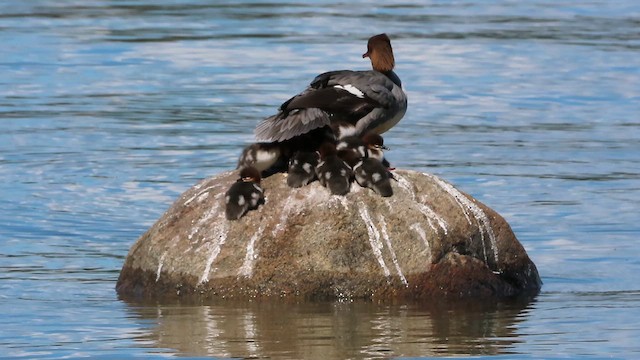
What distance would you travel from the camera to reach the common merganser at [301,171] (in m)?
9.78

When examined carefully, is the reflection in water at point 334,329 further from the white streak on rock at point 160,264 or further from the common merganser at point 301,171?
the common merganser at point 301,171

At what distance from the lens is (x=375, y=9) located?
27312 mm

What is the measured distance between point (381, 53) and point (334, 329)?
10.1ft

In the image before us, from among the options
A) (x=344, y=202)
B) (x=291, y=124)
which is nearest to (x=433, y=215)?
(x=344, y=202)

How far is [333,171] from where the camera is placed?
969 centimetres

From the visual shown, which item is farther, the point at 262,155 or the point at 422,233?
the point at 262,155

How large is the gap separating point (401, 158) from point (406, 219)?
19.2 feet

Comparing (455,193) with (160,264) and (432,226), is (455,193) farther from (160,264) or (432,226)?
(160,264)

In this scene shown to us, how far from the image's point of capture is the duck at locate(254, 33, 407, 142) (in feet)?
32.7

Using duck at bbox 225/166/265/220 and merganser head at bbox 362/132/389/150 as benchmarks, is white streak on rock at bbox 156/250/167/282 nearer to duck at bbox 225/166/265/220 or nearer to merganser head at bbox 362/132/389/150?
duck at bbox 225/166/265/220

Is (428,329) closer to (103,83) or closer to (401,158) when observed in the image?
(401,158)

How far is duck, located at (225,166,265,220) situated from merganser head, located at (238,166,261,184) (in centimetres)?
2

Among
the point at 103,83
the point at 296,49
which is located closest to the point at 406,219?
the point at 103,83

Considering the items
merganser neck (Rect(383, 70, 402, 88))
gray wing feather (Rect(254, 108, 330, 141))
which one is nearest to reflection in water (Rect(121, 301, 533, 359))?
gray wing feather (Rect(254, 108, 330, 141))
